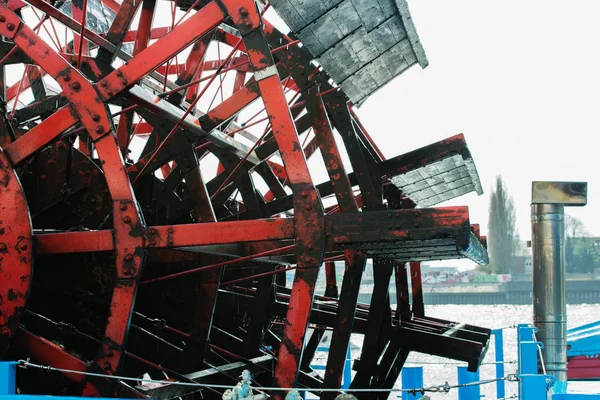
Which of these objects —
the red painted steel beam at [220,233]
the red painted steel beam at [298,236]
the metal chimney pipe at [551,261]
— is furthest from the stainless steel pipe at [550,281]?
the red painted steel beam at [220,233]

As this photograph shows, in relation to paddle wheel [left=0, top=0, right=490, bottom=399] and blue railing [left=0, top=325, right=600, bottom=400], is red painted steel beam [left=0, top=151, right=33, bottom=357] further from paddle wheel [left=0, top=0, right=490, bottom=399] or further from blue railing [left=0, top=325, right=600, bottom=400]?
blue railing [left=0, top=325, right=600, bottom=400]

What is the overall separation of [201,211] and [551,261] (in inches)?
204

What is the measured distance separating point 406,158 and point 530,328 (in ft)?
8.50

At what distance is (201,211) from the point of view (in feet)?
30.6

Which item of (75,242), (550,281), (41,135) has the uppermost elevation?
(41,135)

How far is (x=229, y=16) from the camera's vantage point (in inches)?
286

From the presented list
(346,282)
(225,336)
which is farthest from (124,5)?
(225,336)

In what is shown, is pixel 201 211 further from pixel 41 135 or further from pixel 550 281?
pixel 550 281

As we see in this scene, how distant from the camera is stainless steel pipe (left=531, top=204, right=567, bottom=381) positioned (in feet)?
37.5

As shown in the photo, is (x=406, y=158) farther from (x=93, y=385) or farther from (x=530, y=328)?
(x=93, y=385)

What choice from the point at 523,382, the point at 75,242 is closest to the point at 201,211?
the point at 75,242

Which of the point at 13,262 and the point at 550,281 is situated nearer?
the point at 13,262

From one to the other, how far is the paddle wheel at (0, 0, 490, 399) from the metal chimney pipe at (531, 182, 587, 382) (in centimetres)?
98

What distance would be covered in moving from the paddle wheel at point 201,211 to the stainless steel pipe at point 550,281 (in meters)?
0.99
